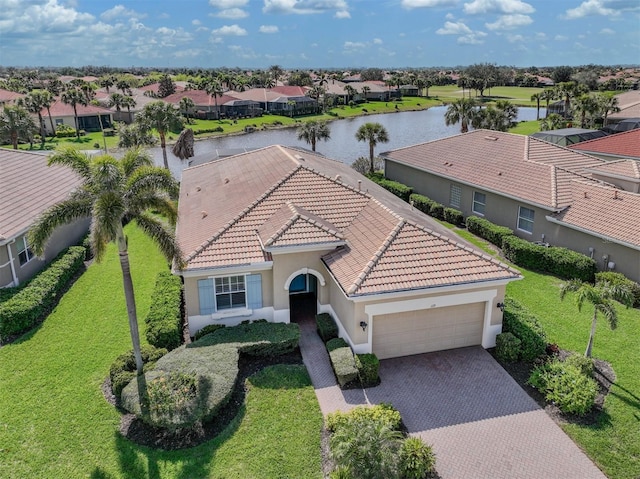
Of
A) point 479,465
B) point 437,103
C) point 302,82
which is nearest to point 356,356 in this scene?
point 479,465

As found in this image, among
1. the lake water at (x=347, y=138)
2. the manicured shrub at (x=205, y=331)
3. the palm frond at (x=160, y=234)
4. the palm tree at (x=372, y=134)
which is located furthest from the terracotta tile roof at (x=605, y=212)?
the lake water at (x=347, y=138)

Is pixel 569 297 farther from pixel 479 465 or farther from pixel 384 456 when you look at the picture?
pixel 384 456

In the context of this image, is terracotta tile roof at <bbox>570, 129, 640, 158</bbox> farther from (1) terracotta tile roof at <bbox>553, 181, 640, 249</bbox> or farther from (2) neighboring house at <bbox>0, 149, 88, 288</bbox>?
(2) neighboring house at <bbox>0, 149, 88, 288</bbox>

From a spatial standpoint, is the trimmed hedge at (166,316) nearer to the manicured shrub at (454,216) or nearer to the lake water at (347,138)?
the manicured shrub at (454,216)

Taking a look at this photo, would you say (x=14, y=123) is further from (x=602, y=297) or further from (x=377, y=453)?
(x=602, y=297)

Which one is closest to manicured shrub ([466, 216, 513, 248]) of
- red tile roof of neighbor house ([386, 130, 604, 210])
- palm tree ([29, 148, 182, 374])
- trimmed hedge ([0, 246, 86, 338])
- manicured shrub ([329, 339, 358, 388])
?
red tile roof of neighbor house ([386, 130, 604, 210])

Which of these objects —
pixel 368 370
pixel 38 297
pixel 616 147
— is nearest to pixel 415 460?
pixel 368 370
